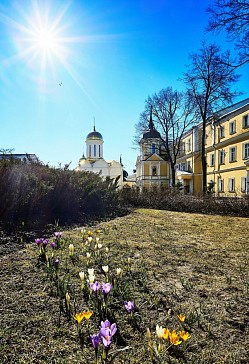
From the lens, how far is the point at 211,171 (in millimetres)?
30484

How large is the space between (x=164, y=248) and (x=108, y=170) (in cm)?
4525

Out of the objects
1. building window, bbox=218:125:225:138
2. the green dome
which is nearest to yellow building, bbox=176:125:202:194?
building window, bbox=218:125:225:138

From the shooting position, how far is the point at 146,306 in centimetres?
197

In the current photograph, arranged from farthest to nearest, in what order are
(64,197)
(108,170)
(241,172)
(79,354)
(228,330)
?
(108,170) < (241,172) < (64,197) < (228,330) < (79,354)

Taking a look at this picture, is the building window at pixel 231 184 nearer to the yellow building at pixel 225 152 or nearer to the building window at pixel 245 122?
the yellow building at pixel 225 152

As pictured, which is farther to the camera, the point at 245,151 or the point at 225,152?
the point at 225,152

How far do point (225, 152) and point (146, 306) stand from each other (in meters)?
27.7

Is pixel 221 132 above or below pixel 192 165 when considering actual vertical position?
above

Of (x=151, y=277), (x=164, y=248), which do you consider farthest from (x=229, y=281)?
(x=164, y=248)

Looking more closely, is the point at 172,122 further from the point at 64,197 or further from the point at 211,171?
the point at 64,197

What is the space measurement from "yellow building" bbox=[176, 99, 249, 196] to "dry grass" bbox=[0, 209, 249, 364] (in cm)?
1658

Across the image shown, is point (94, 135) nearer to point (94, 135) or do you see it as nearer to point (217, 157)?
point (94, 135)

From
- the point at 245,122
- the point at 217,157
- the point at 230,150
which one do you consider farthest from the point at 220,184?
the point at 245,122

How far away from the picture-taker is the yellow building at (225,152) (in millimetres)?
23438
